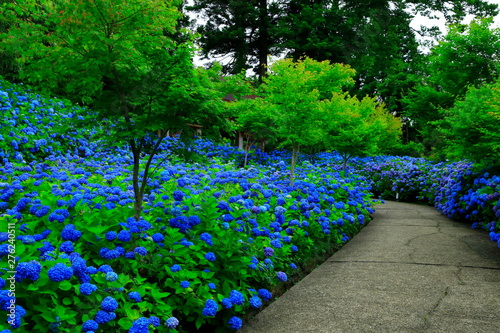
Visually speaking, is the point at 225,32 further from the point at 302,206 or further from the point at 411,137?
the point at 411,137

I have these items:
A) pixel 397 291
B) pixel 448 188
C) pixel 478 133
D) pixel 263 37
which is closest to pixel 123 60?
pixel 397 291

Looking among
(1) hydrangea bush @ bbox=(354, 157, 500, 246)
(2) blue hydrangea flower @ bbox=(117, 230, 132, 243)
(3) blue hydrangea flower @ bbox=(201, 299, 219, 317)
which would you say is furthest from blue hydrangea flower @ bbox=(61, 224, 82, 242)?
(1) hydrangea bush @ bbox=(354, 157, 500, 246)

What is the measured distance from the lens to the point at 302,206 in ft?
16.5

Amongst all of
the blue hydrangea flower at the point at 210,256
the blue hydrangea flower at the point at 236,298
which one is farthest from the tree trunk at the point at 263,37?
the blue hydrangea flower at the point at 236,298

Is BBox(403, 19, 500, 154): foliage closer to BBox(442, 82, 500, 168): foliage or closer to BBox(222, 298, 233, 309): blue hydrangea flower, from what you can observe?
BBox(442, 82, 500, 168): foliage

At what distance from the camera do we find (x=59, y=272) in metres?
2.02

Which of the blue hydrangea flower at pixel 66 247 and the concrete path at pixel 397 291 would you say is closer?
the blue hydrangea flower at pixel 66 247

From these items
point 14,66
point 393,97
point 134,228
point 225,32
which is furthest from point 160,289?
point 393,97

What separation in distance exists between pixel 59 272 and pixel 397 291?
2.99m

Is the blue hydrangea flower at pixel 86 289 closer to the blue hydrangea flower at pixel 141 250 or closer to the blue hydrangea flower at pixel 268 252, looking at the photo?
the blue hydrangea flower at pixel 141 250

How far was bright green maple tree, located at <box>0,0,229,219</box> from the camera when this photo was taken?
3562mm

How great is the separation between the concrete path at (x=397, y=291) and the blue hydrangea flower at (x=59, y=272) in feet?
4.71

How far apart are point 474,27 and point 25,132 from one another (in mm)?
15985

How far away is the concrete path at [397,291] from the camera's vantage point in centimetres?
289
